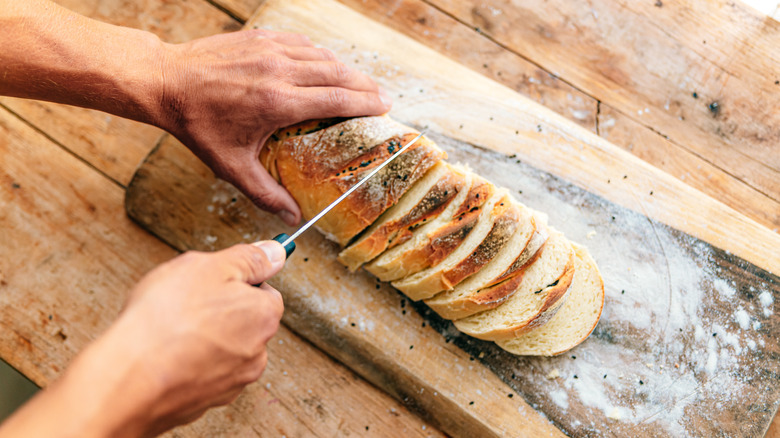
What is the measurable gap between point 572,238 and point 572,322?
532 millimetres

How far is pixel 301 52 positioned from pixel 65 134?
174 centimetres

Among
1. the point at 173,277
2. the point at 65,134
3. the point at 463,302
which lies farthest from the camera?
the point at 65,134

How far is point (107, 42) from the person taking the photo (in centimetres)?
226

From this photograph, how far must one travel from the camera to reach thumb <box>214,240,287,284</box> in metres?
1.56

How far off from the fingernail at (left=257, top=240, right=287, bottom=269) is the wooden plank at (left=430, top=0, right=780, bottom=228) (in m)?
2.35

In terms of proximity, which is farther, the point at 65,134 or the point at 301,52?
the point at 65,134

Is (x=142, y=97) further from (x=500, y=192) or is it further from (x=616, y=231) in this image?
(x=616, y=231)

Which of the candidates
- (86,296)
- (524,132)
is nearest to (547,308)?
(524,132)

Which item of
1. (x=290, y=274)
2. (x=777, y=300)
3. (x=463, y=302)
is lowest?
(x=290, y=274)

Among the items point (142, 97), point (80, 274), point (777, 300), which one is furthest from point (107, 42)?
point (777, 300)

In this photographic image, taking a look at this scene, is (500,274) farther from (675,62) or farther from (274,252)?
(675,62)

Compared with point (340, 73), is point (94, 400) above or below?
below

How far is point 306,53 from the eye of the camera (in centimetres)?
262

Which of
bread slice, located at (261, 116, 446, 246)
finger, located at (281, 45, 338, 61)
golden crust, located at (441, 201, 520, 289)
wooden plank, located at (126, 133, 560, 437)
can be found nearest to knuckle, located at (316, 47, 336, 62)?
finger, located at (281, 45, 338, 61)
